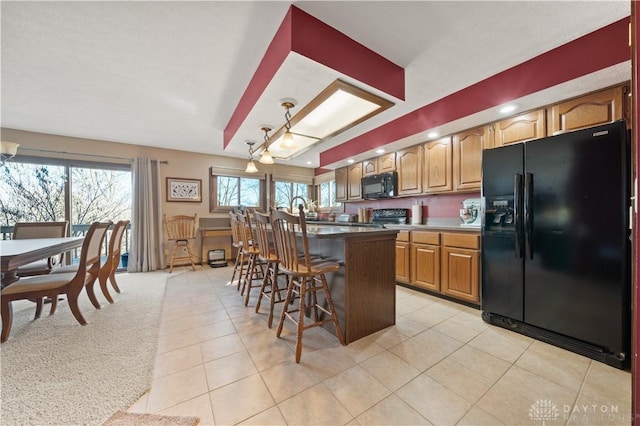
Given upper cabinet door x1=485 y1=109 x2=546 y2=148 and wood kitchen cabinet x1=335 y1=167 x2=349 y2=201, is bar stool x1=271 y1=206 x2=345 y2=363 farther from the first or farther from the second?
wood kitchen cabinet x1=335 y1=167 x2=349 y2=201

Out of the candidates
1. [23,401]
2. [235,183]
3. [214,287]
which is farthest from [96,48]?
[235,183]

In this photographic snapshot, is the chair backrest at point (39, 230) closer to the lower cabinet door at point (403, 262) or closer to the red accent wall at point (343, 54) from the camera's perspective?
the red accent wall at point (343, 54)

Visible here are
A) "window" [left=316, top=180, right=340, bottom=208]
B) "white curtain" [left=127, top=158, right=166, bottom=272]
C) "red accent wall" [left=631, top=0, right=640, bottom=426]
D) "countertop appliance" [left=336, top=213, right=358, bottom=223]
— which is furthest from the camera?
"window" [left=316, top=180, right=340, bottom=208]

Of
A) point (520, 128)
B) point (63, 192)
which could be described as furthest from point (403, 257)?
point (63, 192)

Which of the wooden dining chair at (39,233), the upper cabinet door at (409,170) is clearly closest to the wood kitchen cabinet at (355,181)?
the upper cabinet door at (409,170)

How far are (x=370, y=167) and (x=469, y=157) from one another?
1.63 m

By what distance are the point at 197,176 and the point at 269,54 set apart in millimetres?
3847

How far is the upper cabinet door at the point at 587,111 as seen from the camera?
5.82ft

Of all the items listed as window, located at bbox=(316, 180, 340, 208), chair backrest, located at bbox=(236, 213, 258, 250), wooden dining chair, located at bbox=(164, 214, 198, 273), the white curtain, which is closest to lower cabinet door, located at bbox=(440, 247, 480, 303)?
chair backrest, located at bbox=(236, 213, 258, 250)

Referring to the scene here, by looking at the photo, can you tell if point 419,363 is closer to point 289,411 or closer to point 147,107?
point 289,411

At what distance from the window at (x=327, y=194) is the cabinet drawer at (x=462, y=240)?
10.2 feet

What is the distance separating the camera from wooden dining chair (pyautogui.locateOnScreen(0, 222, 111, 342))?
187 cm

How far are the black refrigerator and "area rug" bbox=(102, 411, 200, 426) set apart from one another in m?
2.50

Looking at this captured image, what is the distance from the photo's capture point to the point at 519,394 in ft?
4.39
